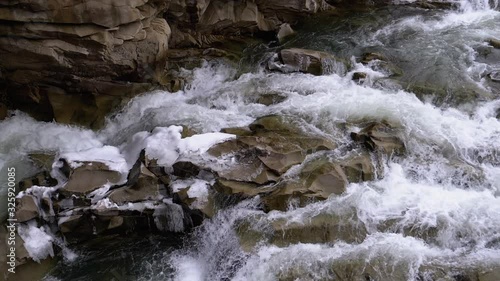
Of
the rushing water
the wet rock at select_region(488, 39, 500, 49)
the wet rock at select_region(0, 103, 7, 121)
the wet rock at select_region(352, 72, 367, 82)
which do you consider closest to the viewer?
the rushing water

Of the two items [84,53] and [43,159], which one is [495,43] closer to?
[84,53]

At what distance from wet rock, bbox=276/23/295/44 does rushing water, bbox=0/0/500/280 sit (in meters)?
0.31

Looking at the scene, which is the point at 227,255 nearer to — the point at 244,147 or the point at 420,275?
the point at 244,147

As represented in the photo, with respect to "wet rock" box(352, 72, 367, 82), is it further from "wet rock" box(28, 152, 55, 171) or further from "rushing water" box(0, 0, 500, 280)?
"wet rock" box(28, 152, 55, 171)

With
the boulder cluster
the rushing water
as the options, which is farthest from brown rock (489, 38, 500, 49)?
the boulder cluster

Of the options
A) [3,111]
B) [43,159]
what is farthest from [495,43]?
[3,111]

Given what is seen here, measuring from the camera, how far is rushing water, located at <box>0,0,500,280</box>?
5844 mm

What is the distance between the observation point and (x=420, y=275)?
5527mm

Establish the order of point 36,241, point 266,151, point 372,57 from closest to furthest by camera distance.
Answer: point 36,241 < point 266,151 < point 372,57

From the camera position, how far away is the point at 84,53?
7.80 metres

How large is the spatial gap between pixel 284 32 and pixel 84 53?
16.2ft

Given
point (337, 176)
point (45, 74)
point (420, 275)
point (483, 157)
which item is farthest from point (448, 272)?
point (45, 74)

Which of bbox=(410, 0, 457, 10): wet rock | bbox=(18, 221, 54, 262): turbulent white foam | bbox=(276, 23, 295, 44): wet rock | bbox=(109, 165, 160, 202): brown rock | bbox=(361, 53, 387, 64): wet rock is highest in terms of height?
bbox=(410, 0, 457, 10): wet rock

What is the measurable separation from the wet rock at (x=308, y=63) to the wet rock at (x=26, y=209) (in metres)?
5.26
